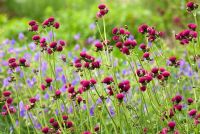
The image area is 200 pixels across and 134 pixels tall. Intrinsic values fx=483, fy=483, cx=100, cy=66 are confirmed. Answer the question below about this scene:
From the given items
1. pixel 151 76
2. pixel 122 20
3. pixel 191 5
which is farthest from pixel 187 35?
pixel 122 20

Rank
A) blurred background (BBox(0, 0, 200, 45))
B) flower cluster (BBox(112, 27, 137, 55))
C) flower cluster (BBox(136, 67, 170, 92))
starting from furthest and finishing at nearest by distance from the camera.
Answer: blurred background (BBox(0, 0, 200, 45)), flower cluster (BBox(112, 27, 137, 55)), flower cluster (BBox(136, 67, 170, 92))

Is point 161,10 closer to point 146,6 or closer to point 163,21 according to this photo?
point 163,21

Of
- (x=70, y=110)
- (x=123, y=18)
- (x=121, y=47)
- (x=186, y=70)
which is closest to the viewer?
(x=121, y=47)

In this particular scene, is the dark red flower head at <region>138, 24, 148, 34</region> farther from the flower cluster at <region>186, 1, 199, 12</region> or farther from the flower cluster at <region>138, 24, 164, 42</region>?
the flower cluster at <region>186, 1, 199, 12</region>

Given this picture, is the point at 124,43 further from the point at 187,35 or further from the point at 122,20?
the point at 122,20

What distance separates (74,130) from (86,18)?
5.46 meters

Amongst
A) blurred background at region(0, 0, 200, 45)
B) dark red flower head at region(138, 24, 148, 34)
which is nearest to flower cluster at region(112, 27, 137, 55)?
dark red flower head at region(138, 24, 148, 34)

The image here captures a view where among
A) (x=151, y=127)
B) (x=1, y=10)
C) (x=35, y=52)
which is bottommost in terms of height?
(x=151, y=127)

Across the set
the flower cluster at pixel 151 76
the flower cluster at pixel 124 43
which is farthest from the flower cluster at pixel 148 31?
the flower cluster at pixel 151 76

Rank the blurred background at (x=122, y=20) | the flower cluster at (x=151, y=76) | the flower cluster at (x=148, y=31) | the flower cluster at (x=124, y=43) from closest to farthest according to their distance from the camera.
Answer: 1. the flower cluster at (x=151, y=76)
2. the flower cluster at (x=124, y=43)
3. the flower cluster at (x=148, y=31)
4. the blurred background at (x=122, y=20)

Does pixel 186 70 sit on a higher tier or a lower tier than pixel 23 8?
lower

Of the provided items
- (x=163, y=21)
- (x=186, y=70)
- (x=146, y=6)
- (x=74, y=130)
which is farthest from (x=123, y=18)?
(x=74, y=130)

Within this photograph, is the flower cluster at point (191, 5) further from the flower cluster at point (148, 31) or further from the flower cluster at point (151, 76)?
the flower cluster at point (151, 76)

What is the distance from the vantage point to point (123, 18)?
8164mm
